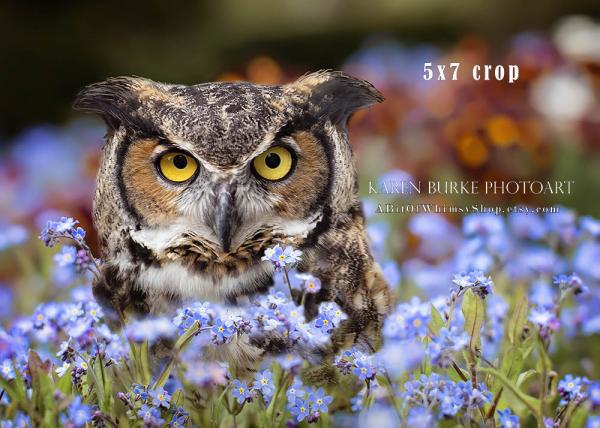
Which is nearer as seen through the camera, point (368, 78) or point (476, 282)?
point (476, 282)

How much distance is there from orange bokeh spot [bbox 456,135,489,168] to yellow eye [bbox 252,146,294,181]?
1.64 metres

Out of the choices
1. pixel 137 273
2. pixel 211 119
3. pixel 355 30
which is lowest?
pixel 137 273

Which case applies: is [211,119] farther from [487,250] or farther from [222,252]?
[487,250]

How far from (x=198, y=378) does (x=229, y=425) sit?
0.22 meters

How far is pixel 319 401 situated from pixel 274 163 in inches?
15.2

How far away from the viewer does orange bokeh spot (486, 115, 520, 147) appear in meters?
2.94

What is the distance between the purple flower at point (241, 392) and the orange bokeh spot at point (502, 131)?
6.27 ft

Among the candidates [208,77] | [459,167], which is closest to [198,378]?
[459,167]

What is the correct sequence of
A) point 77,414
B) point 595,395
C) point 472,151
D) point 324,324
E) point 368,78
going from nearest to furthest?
1. point 77,414
2. point 324,324
3. point 595,395
4. point 472,151
5. point 368,78

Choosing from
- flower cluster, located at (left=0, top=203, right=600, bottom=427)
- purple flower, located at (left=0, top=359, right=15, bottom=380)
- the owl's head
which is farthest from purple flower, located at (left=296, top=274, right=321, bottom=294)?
purple flower, located at (left=0, top=359, right=15, bottom=380)

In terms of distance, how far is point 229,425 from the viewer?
1.31 meters

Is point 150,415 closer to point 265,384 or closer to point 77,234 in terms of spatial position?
point 265,384

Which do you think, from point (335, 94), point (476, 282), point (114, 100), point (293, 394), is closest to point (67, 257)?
point (114, 100)

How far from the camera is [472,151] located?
9.50 ft
